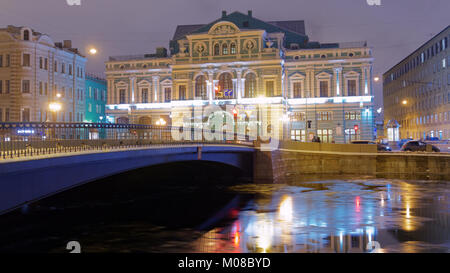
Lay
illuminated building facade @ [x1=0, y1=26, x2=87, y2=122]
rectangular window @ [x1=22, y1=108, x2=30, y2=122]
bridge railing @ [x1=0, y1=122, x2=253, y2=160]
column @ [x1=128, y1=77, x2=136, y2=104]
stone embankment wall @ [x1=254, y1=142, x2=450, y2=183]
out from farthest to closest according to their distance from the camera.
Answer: column @ [x1=128, y1=77, x2=136, y2=104], rectangular window @ [x1=22, y1=108, x2=30, y2=122], illuminated building facade @ [x1=0, y1=26, x2=87, y2=122], stone embankment wall @ [x1=254, y1=142, x2=450, y2=183], bridge railing @ [x1=0, y1=122, x2=253, y2=160]

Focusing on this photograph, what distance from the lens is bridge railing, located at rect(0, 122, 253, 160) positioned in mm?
15312

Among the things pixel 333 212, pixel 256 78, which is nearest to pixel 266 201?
pixel 333 212

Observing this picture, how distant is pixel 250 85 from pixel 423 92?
40.7 m

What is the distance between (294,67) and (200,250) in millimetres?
59431

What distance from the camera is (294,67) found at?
7356 centimetres

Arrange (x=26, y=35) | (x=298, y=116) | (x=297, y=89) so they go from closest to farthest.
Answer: (x=26, y=35) → (x=298, y=116) → (x=297, y=89)

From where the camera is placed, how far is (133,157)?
69.2ft

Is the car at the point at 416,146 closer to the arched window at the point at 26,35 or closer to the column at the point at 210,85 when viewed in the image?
the column at the point at 210,85

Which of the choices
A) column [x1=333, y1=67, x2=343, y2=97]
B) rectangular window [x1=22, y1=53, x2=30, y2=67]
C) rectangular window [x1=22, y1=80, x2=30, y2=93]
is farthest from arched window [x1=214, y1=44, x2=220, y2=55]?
rectangular window [x1=22, y1=80, x2=30, y2=93]

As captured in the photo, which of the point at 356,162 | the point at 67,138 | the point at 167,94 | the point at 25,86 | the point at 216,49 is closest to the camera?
the point at 67,138

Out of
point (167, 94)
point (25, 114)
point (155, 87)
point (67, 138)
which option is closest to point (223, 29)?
point (167, 94)

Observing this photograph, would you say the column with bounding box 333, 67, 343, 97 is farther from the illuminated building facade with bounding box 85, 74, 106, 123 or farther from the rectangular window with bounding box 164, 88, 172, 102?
the illuminated building facade with bounding box 85, 74, 106, 123

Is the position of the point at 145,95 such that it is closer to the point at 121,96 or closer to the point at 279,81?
→ the point at 121,96

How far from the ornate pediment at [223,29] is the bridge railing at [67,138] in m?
48.3
